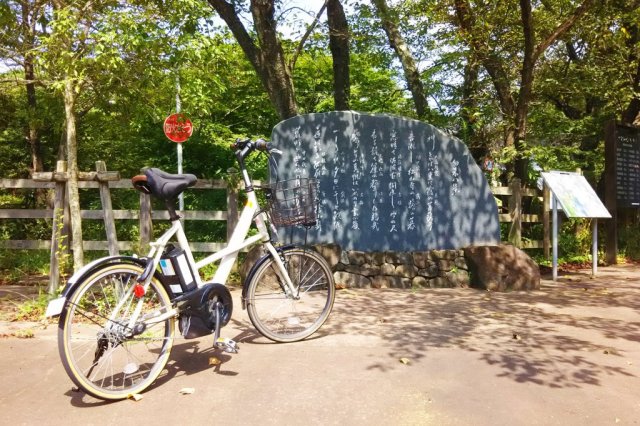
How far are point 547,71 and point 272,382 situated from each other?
11.5 m

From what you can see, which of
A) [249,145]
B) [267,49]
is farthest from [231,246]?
[267,49]

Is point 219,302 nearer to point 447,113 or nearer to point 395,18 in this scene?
point 395,18

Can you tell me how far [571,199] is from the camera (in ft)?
24.0

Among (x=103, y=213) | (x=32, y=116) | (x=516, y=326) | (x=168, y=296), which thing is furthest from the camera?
(x=32, y=116)

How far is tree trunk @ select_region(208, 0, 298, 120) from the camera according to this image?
7.32 metres

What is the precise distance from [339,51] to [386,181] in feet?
12.2

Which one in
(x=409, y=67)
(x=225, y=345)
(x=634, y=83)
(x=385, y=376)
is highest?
(x=409, y=67)

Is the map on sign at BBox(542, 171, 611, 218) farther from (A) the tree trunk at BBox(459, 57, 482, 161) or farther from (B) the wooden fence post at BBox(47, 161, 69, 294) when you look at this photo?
(B) the wooden fence post at BBox(47, 161, 69, 294)

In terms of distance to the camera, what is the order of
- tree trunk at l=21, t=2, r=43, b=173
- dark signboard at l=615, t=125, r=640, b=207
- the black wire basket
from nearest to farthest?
the black wire basket → tree trunk at l=21, t=2, r=43, b=173 → dark signboard at l=615, t=125, r=640, b=207

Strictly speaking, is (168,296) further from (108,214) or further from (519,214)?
(519,214)

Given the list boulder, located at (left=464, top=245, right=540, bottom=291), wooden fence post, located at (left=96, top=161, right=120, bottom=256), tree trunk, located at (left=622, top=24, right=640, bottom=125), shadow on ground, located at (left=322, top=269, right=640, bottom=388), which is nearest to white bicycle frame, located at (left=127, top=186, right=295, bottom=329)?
shadow on ground, located at (left=322, top=269, right=640, bottom=388)

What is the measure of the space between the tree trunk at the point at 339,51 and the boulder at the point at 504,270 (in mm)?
4109

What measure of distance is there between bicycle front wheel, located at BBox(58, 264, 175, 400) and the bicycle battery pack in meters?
0.12

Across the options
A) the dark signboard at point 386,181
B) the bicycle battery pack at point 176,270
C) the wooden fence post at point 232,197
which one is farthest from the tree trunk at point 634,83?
the bicycle battery pack at point 176,270
